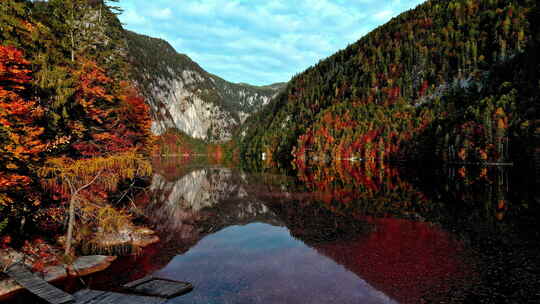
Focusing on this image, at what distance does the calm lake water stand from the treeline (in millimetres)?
6200

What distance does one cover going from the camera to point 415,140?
138125mm

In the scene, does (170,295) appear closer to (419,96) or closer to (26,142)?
(26,142)

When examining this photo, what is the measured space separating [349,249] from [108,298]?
1538 centimetres

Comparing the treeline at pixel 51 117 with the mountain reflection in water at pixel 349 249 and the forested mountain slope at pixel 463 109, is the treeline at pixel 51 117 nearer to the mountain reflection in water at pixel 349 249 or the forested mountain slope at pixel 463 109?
the mountain reflection in water at pixel 349 249

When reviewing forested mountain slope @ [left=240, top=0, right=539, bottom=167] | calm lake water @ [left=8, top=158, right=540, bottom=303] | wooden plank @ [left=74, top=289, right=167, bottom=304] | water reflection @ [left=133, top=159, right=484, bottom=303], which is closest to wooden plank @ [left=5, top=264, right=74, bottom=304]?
wooden plank @ [left=74, top=289, right=167, bottom=304]

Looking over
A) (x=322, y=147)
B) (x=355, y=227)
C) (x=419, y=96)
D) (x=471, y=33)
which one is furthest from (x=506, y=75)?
(x=355, y=227)

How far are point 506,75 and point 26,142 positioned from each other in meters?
175

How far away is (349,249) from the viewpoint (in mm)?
22578

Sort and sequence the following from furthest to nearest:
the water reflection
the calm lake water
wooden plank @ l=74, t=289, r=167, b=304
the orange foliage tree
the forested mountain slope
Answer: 1. the forested mountain slope
2. the orange foliage tree
3. the water reflection
4. the calm lake water
5. wooden plank @ l=74, t=289, r=167, b=304

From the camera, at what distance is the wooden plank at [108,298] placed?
1351 centimetres

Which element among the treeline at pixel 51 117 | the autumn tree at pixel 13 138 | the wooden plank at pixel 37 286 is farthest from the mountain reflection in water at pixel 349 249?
the autumn tree at pixel 13 138

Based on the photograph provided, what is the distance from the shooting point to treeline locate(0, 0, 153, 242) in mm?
17688

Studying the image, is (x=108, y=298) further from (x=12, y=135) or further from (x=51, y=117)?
(x=51, y=117)

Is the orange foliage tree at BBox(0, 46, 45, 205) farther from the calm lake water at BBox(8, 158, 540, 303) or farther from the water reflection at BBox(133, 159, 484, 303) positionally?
the water reflection at BBox(133, 159, 484, 303)
